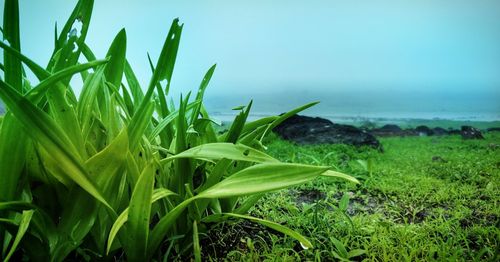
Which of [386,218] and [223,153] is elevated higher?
[223,153]

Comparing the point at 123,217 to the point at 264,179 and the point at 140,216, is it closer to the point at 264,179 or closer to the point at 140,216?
the point at 140,216

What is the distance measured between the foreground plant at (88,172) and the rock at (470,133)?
10.6 feet

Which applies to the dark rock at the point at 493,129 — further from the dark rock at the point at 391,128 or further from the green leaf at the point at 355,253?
the green leaf at the point at 355,253

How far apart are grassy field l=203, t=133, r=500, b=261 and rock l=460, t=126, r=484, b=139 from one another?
141 centimetres

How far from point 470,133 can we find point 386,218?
281 centimetres

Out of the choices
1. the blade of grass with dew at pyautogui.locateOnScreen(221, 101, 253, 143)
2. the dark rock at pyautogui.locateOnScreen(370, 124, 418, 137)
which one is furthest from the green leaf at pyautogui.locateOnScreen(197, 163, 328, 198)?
the dark rock at pyautogui.locateOnScreen(370, 124, 418, 137)

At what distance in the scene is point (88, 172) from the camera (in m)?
0.79

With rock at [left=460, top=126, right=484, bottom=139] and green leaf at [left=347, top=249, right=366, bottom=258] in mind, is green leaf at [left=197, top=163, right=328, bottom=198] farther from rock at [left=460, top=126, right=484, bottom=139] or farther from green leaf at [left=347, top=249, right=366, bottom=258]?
rock at [left=460, top=126, right=484, bottom=139]

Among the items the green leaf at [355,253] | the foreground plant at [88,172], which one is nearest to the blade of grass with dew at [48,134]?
the foreground plant at [88,172]

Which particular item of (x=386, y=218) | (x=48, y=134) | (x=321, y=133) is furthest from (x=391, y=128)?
(x=48, y=134)

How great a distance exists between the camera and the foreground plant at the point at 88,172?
734 mm

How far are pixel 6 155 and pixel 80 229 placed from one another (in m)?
0.21

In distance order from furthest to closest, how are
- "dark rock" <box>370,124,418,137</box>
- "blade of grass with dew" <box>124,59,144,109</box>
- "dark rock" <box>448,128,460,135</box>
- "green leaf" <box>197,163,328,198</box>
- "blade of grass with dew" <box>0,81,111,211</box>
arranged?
"dark rock" <box>370,124,418,137</box> < "dark rock" <box>448,128,460,135</box> < "blade of grass with dew" <box>124,59,144,109</box> < "green leaf" <box>197,163,328,198</box> < "blade of grass with dew" <box>0,81,111,211</box>

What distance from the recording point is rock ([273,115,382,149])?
311 centimetres
